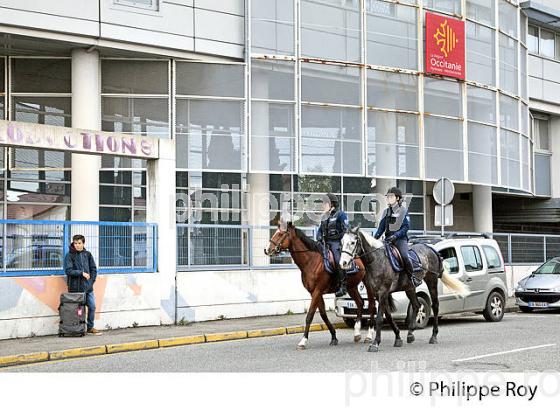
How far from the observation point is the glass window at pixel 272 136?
2373 centimetres

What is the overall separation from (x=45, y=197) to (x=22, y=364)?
11606 mm

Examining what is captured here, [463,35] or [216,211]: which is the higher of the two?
[463,35]

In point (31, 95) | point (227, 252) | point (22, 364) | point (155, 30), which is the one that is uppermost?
point (155, 30)

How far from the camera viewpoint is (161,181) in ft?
57.0

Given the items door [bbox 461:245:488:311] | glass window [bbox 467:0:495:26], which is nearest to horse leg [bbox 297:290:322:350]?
door [bbox 461:245:488:311]

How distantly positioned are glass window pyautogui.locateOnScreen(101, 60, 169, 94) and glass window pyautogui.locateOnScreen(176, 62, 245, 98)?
1.59 ft

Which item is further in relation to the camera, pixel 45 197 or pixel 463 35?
pixel 463 35

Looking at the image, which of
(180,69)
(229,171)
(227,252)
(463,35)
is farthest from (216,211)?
(463,35)

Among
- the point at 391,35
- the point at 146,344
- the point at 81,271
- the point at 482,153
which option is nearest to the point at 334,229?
the point at 146,344

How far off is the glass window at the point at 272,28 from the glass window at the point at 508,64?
9.08 m

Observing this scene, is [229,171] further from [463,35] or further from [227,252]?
[463,35]

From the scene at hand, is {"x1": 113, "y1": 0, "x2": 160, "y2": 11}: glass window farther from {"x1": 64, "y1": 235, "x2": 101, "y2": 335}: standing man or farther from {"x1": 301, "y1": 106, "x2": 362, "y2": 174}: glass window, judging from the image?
{"x1": 64, "y1": 235, "x2": 101, "y2": 335}: standing man

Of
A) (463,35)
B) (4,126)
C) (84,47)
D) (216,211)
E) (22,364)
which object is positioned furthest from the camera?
(463,35)

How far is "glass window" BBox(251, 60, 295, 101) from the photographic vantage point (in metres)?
24.0
